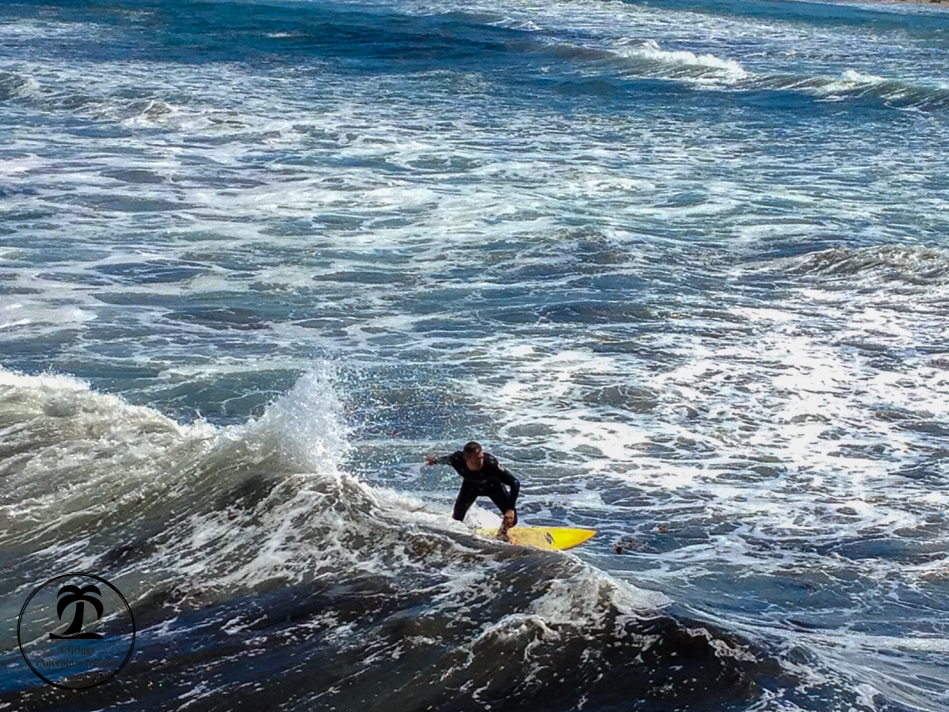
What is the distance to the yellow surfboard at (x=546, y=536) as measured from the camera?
9.54m

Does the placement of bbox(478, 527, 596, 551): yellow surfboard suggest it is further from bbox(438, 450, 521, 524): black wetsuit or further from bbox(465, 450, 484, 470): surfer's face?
bbox(465, 450, 484, 470): surfer's face

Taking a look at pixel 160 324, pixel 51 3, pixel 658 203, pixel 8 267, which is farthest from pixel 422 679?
pixel 51 3

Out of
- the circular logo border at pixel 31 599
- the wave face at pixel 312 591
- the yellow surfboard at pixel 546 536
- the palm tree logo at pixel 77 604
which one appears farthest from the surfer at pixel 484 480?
the palm tree logo at pixel 77 604

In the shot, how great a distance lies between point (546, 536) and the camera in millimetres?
9781

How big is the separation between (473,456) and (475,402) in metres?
3.57

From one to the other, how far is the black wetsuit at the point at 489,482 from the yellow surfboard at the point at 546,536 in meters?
0.21

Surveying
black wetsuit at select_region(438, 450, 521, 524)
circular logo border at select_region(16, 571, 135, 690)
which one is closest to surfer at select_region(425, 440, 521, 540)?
black wetsuit at select_region(438, 450, 521, 524)

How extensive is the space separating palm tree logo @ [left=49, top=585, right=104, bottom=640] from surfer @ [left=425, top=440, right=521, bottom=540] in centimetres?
272

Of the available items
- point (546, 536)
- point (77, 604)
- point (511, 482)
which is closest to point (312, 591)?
point (77, 604)

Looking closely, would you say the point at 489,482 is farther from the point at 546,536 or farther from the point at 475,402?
the point at 475,402

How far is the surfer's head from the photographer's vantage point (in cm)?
962

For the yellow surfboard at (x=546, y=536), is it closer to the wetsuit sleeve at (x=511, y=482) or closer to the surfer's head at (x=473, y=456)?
the wetsuit sleeve at (x=511, y=482)

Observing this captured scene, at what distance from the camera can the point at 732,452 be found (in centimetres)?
1213

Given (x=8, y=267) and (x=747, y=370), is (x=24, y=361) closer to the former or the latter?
(x=8, y=267)
